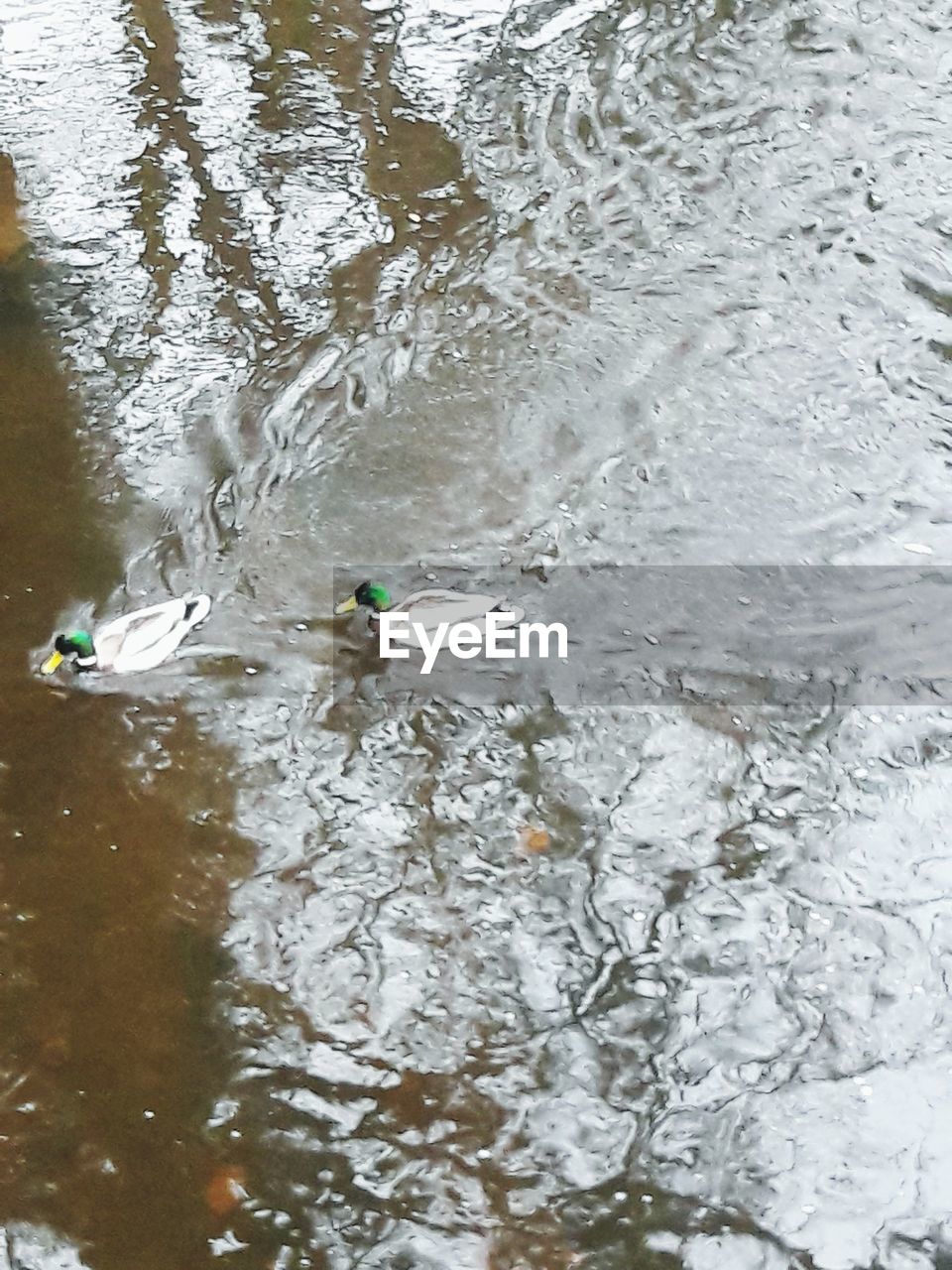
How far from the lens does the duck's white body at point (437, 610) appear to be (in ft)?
13.1

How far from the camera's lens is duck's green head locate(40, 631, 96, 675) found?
3.77 meters

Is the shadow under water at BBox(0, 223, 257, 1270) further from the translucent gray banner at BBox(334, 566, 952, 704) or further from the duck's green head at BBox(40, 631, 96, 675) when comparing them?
the translucent gray banner at BBox(334, 566, 952, 704)

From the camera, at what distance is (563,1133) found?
3.15 m

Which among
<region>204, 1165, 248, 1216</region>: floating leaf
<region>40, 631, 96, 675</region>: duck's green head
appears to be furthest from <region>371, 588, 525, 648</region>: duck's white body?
<region>204, 1165, 248, 1216</region>: floating leaf

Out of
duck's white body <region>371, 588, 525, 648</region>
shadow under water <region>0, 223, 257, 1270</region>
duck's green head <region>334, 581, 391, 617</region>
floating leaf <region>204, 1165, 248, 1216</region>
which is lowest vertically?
floating leaf <region>204, 1165, 248, 1216</region>

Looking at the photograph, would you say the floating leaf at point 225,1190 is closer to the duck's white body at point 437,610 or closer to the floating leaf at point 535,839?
the floating leaf at point 535,839

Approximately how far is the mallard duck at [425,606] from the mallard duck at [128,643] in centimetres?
53

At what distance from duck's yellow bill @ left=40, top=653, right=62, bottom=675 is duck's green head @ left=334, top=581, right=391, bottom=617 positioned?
885mm

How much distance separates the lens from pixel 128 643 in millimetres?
3848

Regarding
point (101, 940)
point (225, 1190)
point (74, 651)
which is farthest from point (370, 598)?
point (225, 1190)

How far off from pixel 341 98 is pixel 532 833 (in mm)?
3932

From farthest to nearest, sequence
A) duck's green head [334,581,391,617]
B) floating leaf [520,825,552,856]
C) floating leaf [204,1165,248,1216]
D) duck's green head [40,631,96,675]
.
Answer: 1. duck's green head [334,581,391,617]
2. duck's green head [40,631,96,675]
3. floating leaf [520,825,552,856]
4. floating leaf [204,1165,248,1216]

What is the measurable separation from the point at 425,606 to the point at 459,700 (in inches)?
12.9

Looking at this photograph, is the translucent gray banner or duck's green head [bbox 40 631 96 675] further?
the translucent gray banner
